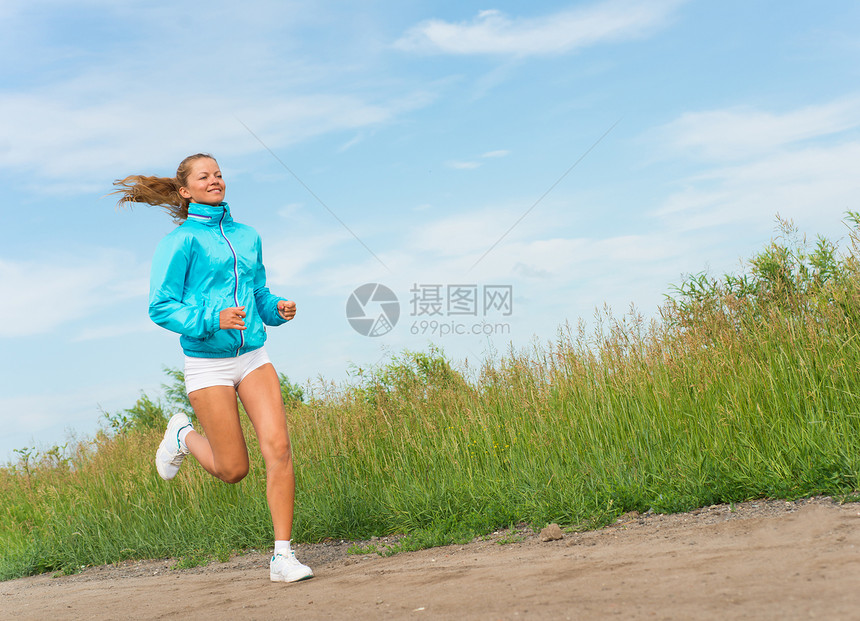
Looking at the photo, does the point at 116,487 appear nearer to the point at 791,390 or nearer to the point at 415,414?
the point at 415,414

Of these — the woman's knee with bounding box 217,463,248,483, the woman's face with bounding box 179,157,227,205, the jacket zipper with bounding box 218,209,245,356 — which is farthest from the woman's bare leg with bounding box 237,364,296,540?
the woman's face with bounding box 179,157,227,205

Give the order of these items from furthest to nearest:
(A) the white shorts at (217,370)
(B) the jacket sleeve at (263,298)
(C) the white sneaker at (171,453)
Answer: (C) the white sneaker at (171,453)
(B) the jacket sleeve at (263,298)
(A) the white shorts at (217,370)

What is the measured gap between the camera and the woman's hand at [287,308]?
4.91 meters

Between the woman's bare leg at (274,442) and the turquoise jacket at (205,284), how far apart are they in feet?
0.90

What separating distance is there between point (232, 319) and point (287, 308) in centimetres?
56

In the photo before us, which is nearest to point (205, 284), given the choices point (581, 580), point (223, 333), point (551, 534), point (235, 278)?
point (235, 278)

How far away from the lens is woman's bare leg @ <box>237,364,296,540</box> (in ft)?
15.1

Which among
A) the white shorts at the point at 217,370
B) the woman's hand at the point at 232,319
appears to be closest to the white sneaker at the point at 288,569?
the white shorts at the point at 217,370

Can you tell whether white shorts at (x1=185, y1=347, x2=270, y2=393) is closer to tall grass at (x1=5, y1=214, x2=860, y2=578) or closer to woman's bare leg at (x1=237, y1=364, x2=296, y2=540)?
woman's bare leg at (x1=237, y1=364, x2=296, y2=540)

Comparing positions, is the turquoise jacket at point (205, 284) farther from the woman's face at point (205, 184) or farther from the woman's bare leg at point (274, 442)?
the woman's bare leg at point (274, 442)

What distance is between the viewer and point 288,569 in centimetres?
459

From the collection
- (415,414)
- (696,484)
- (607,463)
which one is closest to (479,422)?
(415,414)

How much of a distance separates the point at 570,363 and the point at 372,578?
11.0 ft

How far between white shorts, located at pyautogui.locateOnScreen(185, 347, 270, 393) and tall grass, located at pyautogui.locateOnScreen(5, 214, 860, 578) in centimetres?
179
